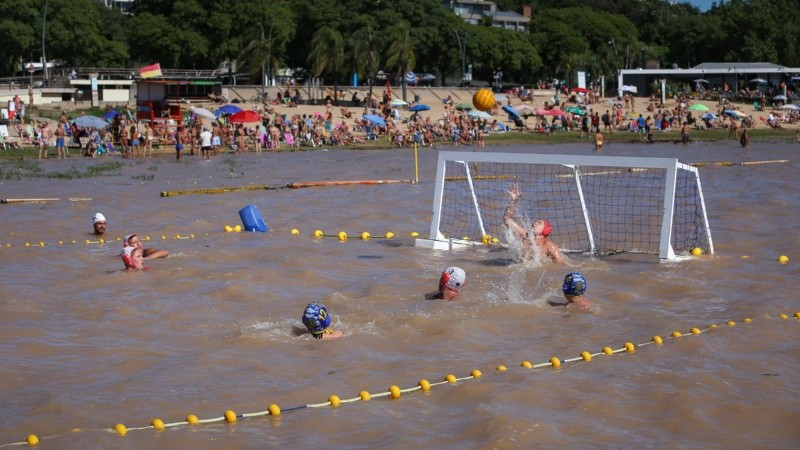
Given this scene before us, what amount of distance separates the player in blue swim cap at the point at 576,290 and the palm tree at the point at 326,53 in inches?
1865

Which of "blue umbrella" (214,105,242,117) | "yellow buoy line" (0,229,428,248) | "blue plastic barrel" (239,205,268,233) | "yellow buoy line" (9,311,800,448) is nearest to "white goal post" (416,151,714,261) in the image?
"yellow buoy line" (0,229,428,248)

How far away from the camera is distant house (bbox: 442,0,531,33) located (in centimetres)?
11944

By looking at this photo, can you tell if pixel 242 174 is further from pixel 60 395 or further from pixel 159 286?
pixel 60 395

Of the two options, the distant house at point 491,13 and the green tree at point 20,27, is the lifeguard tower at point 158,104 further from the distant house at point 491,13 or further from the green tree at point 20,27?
the distant house at point 491,13

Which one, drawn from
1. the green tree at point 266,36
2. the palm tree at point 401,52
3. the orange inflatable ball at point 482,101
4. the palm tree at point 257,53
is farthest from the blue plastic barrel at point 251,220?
the palm tree at point 401,52

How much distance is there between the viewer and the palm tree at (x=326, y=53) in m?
58.7

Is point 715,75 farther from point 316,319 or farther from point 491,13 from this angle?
point 316,319

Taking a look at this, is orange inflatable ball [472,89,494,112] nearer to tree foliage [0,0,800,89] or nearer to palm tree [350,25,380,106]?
tree foliage [0,0,800,89]

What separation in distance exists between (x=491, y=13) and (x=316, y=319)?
116046mm

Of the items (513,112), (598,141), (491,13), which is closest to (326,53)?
(513,112)

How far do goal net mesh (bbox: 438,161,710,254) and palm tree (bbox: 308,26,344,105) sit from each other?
102 ft

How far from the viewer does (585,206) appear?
17031 millimetres

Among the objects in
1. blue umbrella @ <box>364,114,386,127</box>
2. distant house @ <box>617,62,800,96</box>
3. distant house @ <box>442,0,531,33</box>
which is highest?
distant house @ <box>442,0,531,33</box>

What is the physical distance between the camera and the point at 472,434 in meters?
7.95
